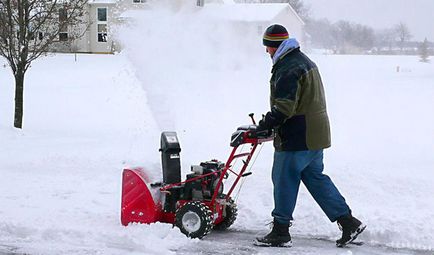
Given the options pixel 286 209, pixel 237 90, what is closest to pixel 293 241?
pixel 286 209

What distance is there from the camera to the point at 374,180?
704 cm

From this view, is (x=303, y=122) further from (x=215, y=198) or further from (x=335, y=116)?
(x=335, y=116)

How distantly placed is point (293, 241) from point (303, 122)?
107cm

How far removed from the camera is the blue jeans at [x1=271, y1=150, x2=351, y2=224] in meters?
4.84

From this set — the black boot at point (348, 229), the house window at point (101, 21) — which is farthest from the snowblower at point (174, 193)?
the house window at point (101, 21)

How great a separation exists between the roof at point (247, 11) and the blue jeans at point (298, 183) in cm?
1206

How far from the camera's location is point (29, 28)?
11.1 metres

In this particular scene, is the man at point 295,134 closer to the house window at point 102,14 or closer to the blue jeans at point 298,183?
the blue jeans at point 298,183

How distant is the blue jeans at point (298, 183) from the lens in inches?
191

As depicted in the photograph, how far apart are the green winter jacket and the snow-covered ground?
3.03 feet

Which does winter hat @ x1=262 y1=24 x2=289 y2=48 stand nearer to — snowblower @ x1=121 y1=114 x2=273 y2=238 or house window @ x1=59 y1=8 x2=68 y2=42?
snowblower @ x1=121 y1=114 x2=273 y2=238

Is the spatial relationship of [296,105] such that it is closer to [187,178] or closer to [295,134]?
[295,134]

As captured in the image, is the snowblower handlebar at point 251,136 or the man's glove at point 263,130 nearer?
the man's glove at point 263,130

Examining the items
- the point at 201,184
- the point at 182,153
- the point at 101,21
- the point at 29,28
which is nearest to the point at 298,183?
the point at 201,184
